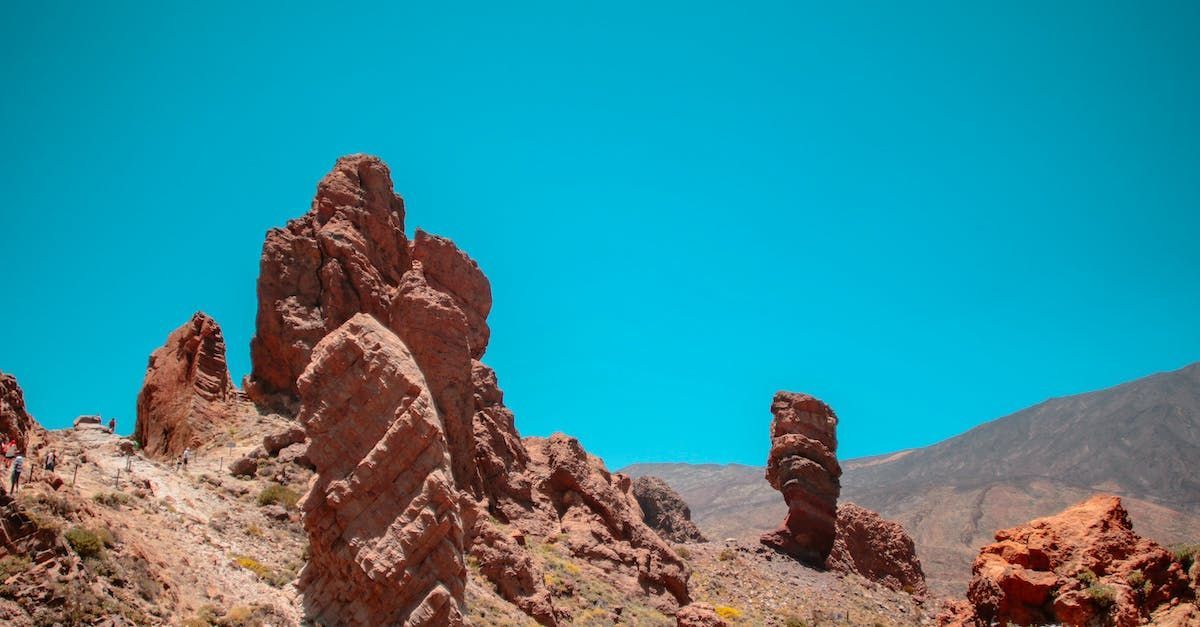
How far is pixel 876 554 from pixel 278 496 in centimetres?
3956

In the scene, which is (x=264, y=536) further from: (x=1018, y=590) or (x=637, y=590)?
(x=1018, y=590)

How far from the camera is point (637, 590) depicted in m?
34.9

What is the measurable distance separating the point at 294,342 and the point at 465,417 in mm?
7497

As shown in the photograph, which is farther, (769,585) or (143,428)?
(769,585)

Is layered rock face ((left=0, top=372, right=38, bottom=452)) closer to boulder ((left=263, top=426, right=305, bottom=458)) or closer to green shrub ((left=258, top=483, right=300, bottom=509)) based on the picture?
green shrub ((left=258, top=483, right=300, bottom=509))

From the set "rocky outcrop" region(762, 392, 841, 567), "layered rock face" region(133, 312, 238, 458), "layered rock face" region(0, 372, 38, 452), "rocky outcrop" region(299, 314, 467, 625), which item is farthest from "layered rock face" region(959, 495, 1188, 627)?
"rocky outcrop" region(762, 392, 841, 567)

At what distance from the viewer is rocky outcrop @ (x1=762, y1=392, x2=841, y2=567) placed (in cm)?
5306

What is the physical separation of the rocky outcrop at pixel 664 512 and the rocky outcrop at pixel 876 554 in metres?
11.0

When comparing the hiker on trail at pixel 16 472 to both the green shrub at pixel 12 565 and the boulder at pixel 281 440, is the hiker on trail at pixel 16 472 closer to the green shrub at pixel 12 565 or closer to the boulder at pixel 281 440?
the green shrub at pixel 12 565

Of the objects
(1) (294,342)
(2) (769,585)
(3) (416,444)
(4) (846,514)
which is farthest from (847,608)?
(3) (416,444)

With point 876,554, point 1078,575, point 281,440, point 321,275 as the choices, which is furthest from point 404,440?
point 876,554

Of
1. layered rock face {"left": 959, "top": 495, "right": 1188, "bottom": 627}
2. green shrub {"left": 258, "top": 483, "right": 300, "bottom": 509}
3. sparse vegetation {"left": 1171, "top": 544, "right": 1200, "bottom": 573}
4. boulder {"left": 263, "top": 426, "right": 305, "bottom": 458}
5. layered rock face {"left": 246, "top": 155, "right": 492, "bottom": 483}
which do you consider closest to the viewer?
layered rock face {"left": 959, "top": 495, "right": 1188, "bottom": 627}

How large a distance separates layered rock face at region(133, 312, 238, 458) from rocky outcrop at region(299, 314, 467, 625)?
43.2 ft

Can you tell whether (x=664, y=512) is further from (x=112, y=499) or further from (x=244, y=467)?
(x=112, y=499)
